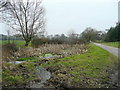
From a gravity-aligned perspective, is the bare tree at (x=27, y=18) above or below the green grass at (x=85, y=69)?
above

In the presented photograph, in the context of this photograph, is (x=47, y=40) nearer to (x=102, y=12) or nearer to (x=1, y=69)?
(x=102, y=12)

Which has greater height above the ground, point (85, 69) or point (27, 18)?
point (27, 18)

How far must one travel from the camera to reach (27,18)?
16.1m

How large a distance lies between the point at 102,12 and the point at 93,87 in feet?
31.6

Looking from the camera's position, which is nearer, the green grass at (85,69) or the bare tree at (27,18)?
the green grass at (85,69)

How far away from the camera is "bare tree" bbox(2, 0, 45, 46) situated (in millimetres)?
15023

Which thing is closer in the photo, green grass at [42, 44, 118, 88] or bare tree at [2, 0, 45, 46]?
green grass at [42, 44, 118, 88]

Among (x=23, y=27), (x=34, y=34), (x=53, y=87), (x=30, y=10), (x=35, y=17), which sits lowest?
(x=53, y=87)

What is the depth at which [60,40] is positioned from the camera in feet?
54.7

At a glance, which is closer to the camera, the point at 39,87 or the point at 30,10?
the point at 39,87

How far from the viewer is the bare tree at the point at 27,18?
15.0 meters

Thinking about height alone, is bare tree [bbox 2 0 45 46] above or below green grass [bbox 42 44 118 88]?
above

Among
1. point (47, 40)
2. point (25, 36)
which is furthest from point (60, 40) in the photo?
point (25, 36)

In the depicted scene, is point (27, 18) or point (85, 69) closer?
point (85, 69)
